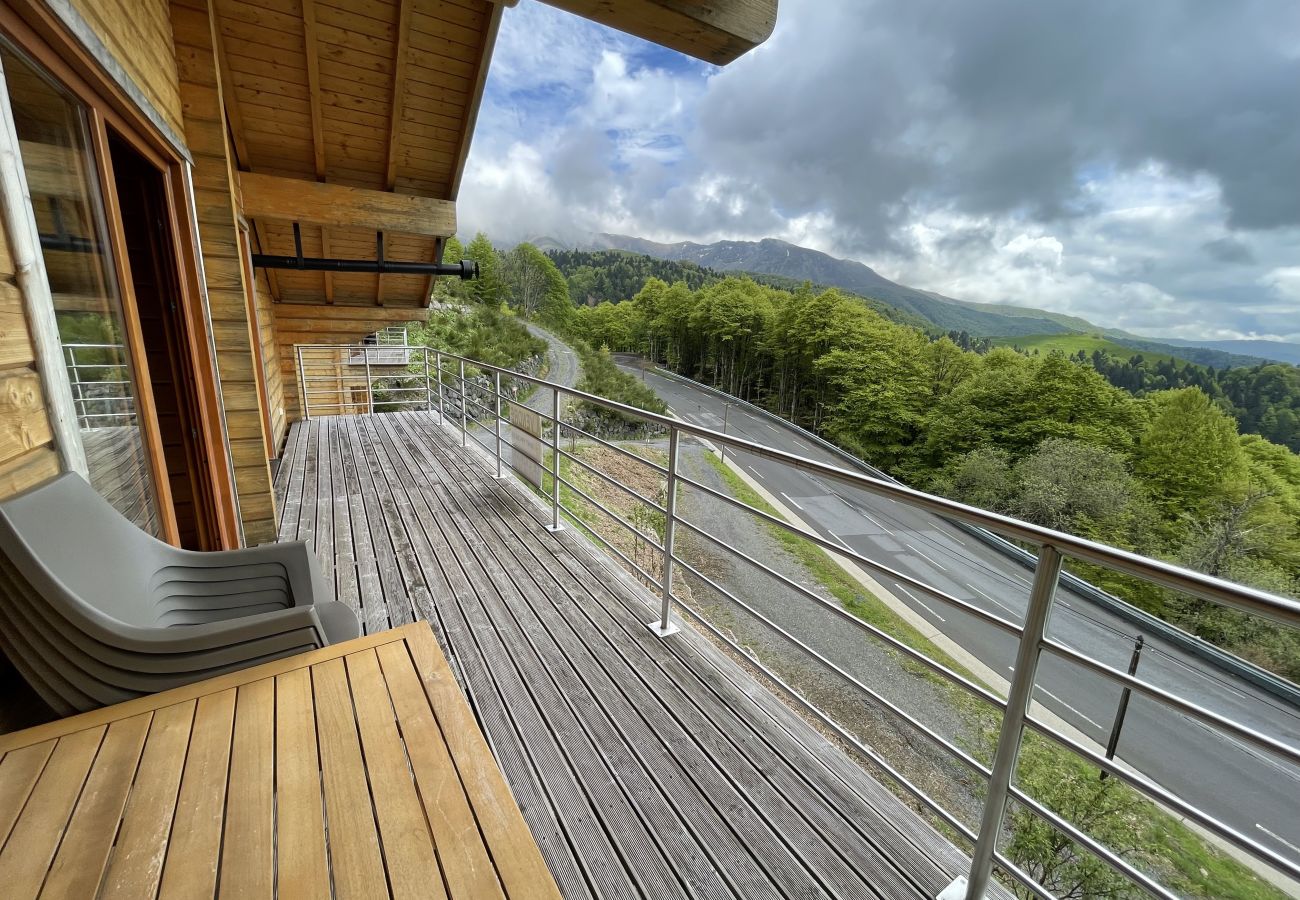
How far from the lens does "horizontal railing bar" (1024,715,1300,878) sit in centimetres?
76

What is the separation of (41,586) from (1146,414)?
31840 millimetres

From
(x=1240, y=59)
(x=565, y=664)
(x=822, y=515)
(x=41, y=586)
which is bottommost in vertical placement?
(x=822, y=515)

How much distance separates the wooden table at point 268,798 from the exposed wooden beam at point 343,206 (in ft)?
14.9

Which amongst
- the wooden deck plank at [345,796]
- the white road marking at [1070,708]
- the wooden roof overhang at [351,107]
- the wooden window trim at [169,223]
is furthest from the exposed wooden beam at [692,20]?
the white road marking at [1070,708]

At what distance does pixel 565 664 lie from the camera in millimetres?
1963

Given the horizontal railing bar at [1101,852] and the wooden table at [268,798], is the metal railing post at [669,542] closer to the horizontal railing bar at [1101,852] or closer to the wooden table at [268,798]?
the wooden table at [268,798]

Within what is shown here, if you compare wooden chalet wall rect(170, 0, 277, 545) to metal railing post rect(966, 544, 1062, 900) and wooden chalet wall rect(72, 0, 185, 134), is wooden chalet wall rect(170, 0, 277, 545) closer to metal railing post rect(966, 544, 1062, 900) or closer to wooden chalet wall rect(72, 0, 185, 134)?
wooden chalet wall rect(72, 0, 185, 134)

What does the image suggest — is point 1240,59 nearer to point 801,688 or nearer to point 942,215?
point 942,215

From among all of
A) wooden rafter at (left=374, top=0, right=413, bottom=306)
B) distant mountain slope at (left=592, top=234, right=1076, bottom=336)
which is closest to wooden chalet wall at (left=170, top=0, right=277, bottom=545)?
wooden rafter at (left=374, top=0, right=413, bottom=306)

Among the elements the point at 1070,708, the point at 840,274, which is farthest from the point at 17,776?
the point at 840,274

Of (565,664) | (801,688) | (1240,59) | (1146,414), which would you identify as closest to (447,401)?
(565,664)

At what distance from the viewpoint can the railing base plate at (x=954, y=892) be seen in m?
1.16

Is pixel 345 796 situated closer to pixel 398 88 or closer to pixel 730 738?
pixel 730 738

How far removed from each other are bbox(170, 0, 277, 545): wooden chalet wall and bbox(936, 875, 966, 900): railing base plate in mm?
3375
